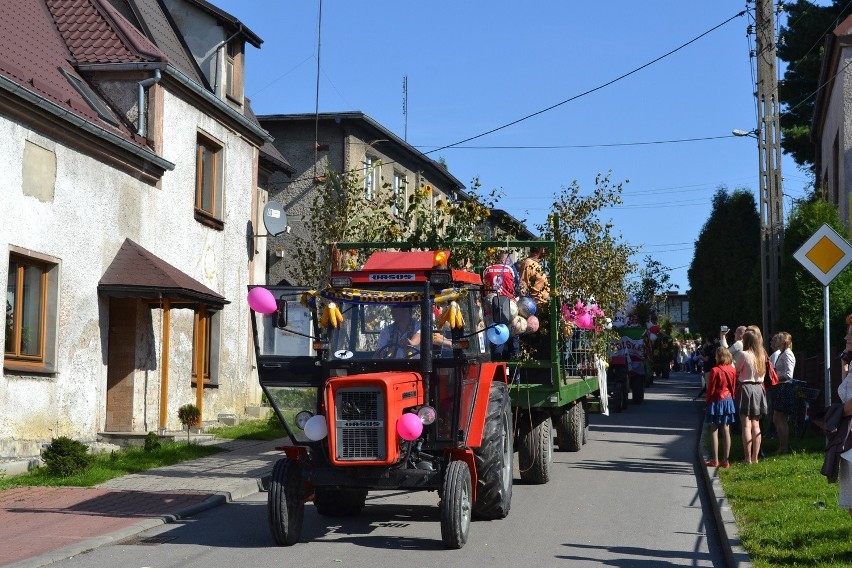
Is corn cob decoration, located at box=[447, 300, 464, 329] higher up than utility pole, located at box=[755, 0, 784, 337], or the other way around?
utility pole, located at box=[755, 0, 784, 337]

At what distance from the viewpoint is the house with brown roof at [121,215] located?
1453cm

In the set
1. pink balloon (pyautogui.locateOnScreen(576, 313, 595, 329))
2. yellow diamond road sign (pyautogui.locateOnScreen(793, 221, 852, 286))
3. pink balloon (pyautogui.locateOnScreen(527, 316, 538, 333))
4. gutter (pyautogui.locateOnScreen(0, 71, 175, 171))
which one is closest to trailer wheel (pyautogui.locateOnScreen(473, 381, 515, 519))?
pink balloon (pyautogui.locateOnScreen(527, 316, 538, 333))

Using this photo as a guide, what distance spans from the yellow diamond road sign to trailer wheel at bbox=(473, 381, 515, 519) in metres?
4.00

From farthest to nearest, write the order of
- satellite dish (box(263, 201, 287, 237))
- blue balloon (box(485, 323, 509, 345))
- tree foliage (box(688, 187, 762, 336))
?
1. tree foliage (box(688, 187, 762, 336))
2. satellite dish (box(263, 201, 287, 237))
3. blue balloon (box(485, 323, 509, 345))

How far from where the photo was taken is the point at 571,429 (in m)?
16.7

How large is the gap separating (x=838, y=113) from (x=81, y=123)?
18193 mm

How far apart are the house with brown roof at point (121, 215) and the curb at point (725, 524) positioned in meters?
8.16

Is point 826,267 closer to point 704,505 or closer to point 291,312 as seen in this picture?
point 704,505

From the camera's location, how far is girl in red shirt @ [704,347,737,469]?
14172mm

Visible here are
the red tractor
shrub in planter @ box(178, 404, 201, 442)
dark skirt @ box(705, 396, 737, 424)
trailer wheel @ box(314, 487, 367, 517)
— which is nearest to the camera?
the red tractor

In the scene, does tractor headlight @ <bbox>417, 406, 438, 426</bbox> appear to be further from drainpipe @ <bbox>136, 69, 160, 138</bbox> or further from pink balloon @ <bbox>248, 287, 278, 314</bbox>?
drainpipe @ <bbox>136, 69, 160, 138</bbox>

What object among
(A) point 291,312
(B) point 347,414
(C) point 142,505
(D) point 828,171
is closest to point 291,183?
(D) point 828,171

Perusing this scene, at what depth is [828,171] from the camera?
29.7 metres

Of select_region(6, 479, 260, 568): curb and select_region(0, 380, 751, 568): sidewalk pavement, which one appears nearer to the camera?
select_region(6, 479, 260, 568): curb
